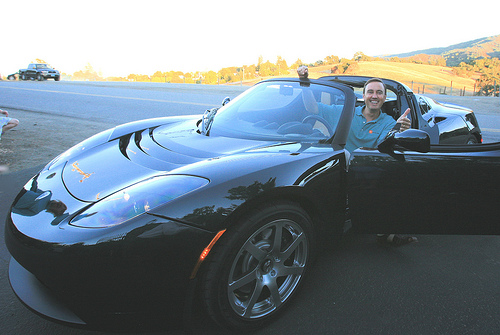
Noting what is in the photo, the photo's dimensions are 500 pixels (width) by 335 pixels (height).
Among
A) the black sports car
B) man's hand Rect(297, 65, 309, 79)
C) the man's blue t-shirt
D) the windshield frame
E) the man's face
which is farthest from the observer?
man's hand Rect(297, 65, 309, 79)

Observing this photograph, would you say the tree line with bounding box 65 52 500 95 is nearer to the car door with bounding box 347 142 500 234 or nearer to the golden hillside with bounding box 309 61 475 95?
the golden hillside with bounding box 309 61 475 95

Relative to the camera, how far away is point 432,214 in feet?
7.62

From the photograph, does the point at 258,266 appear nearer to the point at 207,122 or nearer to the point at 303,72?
the point at 207,122

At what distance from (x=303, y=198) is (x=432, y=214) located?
3.06 ft


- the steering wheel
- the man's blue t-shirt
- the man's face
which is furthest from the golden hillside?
the steering wheel

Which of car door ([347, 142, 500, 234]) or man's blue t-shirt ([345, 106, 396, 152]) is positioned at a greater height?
man's blue t-shirt ([345, 106, 396, 152])

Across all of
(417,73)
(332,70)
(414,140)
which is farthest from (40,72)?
(417,73)

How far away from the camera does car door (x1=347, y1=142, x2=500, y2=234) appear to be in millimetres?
2242

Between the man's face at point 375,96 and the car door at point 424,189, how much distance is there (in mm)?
880

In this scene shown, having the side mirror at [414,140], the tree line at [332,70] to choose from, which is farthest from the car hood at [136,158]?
the tree line at [332,70]

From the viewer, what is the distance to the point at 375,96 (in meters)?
3.12

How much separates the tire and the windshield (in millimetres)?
753

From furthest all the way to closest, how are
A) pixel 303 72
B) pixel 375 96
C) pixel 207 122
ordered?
pixel 303 72 < pixel 375 96 < pixel 207 122

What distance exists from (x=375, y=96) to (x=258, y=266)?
1.95 m
